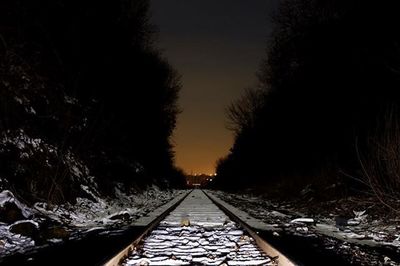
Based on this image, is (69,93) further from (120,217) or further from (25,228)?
(25,228)

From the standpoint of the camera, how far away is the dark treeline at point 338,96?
16.1 metres

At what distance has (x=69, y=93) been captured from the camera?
21656 mm

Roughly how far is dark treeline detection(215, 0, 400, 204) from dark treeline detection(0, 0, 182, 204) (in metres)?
9.51

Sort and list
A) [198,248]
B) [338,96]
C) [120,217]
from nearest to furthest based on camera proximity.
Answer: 1. [198,248]
2. [120,217]
3. [338,96]

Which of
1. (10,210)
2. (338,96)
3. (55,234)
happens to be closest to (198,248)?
(55,234)

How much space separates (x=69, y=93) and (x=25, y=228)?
512 inches

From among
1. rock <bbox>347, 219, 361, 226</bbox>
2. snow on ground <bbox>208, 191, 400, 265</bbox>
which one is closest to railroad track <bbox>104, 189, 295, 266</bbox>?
snow on ground <bbox>208, 191, 400, 265</bbox>

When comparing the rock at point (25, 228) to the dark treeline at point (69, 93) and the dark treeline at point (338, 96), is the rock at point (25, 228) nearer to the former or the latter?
the dark treeline at point (69, 93)

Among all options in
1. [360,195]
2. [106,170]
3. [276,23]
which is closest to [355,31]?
[360,195]

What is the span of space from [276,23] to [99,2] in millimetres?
14867

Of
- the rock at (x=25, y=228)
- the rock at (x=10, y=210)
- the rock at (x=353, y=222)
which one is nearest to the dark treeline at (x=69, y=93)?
the rock at (x=10, y=210)

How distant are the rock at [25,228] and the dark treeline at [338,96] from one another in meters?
8.22

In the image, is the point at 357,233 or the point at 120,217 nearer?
the point at 357,233

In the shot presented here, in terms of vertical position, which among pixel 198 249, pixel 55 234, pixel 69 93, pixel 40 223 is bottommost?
pixel 198 249
